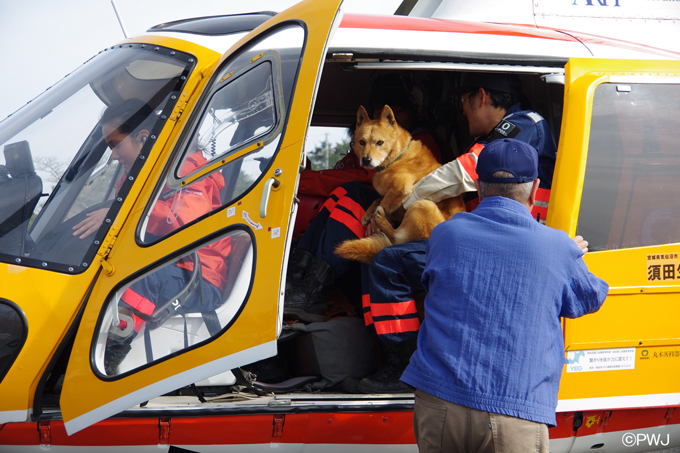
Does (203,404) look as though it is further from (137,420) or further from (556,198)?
(556,198)

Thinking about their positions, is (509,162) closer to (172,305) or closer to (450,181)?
(450,181)

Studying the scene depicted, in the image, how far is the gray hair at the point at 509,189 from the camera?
1.93m

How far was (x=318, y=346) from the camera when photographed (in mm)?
3000

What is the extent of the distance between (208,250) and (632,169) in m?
2.21

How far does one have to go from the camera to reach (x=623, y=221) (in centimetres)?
269

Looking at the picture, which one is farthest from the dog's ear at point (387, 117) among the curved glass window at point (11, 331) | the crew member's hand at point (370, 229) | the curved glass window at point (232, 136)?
the curved glass window at point (11, 331)

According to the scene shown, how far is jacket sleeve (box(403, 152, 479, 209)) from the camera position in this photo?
9.44 feet

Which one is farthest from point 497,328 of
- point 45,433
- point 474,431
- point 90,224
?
point 45,433

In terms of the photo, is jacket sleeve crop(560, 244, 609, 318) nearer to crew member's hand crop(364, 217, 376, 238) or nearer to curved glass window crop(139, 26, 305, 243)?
curved glass window crop(139, 26, 305, 243)

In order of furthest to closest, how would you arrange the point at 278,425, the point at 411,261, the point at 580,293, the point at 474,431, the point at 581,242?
the point at 411,261, the point at 278,425, the point at 581,242, the point at 580,293, the point at 474,431

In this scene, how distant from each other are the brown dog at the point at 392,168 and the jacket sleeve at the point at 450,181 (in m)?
0.08

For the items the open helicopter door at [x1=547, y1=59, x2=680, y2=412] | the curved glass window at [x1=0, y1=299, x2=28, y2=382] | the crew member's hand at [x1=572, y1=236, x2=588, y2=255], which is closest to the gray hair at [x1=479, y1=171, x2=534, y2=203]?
the crew member's hand at [x1=572, y1=236, x2=588, y2=255]

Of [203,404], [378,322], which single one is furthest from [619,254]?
[203,404]

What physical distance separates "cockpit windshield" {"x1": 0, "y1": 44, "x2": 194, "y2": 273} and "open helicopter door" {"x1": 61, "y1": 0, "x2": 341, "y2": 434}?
17cm
